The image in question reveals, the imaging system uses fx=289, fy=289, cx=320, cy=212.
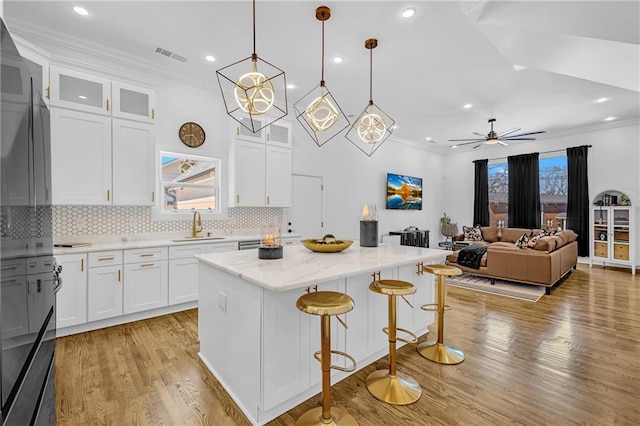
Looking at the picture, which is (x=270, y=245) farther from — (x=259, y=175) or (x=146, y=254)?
(x=259, y=175)

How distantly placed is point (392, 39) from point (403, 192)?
4908 millimetres

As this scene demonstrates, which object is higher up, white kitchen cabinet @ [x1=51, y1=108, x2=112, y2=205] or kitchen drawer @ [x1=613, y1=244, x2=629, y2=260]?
white kitchen cabinet @ [x1=51, y1=108, x2=112, y2=205]

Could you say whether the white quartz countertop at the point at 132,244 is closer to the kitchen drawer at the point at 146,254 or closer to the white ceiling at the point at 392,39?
the kitchen drawer at the point at 146,254

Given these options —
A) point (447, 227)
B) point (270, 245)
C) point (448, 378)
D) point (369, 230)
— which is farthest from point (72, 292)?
point (447, 227)

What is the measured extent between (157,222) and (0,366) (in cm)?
364

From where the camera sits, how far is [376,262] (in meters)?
2.19

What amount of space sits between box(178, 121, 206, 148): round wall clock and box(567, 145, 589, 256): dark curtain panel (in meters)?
8.11

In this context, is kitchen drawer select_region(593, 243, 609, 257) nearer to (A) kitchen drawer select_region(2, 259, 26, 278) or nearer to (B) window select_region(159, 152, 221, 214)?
(B) window select_region(159, 152, 221, 214)

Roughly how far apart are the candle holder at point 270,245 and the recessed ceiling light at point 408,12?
7.98 feet

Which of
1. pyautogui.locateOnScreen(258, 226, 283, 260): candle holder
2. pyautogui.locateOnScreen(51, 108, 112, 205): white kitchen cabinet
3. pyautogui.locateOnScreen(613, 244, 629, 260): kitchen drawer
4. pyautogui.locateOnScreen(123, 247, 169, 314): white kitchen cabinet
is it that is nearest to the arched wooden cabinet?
pyautogui.locateOnScreen(613, 244, 629, 260): kitchen drawer

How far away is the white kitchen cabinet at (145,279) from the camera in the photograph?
10.7 ft

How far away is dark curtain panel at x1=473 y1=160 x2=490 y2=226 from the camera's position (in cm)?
828

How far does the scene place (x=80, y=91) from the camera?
3143 mm

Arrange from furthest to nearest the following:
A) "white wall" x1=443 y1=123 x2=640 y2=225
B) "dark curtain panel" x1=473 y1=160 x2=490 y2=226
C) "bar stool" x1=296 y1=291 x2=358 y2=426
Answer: "dark curtain panel" x1=473 y1=160 x2=490 y2=226
"white wall" x1=443 y1=123 x2=640 y2=225
"bar stool" x1=296 y1=291 x2=358 y2=426
